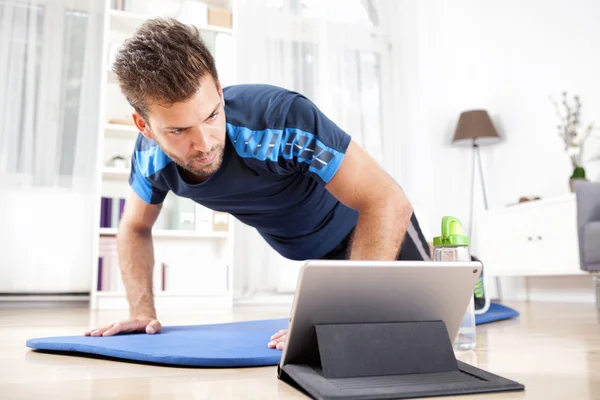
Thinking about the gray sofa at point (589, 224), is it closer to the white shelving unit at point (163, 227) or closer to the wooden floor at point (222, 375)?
the wooden floor at point (222, 375)

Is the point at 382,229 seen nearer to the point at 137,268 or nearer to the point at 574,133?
the point at 137,268

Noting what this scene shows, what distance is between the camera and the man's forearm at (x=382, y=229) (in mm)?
1176

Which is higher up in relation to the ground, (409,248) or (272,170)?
(272,170)

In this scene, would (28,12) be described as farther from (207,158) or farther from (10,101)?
(207,158)

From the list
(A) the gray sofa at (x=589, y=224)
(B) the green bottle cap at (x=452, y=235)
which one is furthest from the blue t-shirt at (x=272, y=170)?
(A) the gray sofa at (x=589, y=224)

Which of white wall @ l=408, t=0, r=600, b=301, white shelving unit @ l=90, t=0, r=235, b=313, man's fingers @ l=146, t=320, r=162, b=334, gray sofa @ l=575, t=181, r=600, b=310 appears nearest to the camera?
man's fingers @ l=146, t=320, r=162, b=334

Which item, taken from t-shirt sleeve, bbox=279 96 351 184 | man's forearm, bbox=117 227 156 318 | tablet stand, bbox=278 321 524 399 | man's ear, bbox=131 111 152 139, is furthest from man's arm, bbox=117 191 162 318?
tablet stand, bbox=278 321 524 399

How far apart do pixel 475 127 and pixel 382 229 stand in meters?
2.92

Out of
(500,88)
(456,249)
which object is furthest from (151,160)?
(500,88)

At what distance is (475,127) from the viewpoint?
12.6 ft

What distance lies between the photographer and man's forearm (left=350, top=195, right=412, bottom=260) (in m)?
1.18

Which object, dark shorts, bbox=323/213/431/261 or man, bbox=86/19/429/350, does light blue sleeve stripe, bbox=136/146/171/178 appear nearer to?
man, bbox=86/19/429/350

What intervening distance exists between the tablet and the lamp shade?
3131 mm

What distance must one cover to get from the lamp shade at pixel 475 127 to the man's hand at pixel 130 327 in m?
2.93
